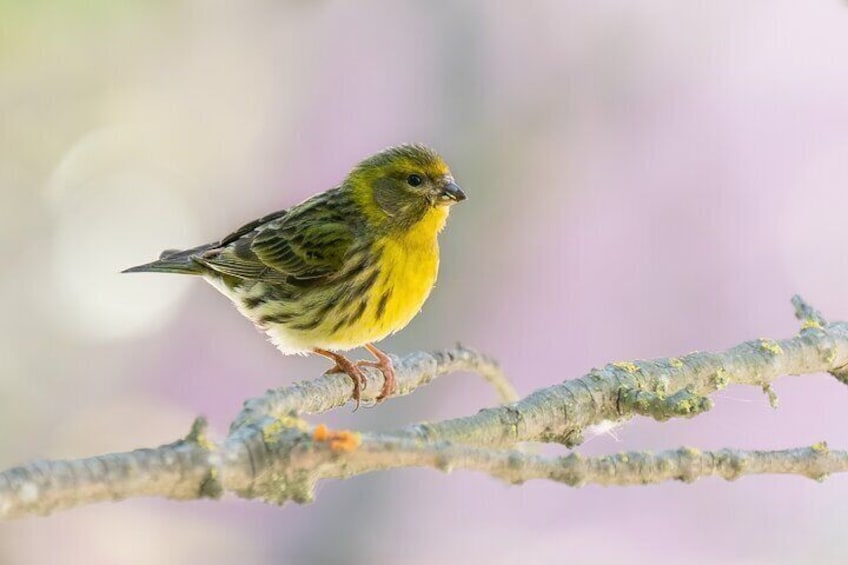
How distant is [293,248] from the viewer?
3201 millimetres

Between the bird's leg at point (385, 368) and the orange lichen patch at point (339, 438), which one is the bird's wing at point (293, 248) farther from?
the orange lichen patch at point (339, 438)

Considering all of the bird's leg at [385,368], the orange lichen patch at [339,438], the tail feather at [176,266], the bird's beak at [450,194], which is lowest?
the orange lichen patch at [339,438]

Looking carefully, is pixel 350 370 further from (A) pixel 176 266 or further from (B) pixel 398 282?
(A) pixel 176 266

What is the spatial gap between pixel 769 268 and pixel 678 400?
2.98 metres

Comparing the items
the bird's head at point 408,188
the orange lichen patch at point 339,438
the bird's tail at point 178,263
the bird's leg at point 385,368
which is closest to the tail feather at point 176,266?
the bird's tail at point 178,263

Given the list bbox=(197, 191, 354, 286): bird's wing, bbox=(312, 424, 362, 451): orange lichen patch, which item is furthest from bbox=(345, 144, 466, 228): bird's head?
bbox=(312, 424, 362, 451): orange lichen patch

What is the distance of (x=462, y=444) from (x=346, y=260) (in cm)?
146

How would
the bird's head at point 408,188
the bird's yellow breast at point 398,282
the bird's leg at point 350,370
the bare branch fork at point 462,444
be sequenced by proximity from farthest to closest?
the bird's head at point 408,188
the bird's yellow breast at point 398,282
the bird's leg at point 350,370
the bare branch fork at point 462,444

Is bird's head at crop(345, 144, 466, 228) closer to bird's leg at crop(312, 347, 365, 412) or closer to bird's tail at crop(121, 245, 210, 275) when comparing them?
bird's leg at crop(312, 347, 365, 412)

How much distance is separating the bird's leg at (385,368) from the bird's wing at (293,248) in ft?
1.15

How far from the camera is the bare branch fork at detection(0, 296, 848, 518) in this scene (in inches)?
52.4

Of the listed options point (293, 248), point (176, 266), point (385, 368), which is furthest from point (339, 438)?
point (176, 266)

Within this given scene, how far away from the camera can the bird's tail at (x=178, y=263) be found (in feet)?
10.7

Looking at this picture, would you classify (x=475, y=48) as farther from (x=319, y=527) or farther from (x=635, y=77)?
(x=319, y=527)
